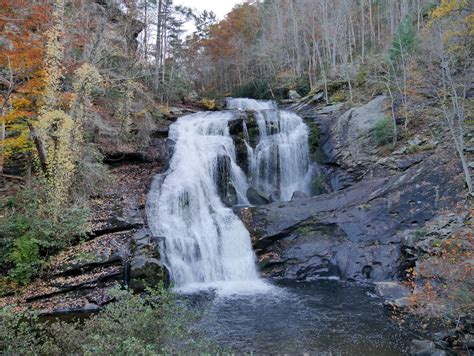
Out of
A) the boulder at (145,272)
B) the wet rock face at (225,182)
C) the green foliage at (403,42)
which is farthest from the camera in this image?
the green foliage at (403,42)

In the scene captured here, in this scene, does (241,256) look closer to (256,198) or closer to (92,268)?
(256,198)

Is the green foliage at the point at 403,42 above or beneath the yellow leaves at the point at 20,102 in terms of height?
above

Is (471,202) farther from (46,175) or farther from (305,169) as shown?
(46,175)

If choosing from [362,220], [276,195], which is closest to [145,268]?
[362,220]

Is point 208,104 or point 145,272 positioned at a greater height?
point 208,104

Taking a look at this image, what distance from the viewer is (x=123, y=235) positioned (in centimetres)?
1238

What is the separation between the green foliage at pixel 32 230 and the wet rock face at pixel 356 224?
6.61 meters

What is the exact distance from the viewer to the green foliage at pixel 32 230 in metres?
10.6

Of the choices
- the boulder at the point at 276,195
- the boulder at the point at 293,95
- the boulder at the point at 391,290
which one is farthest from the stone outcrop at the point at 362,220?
the boulder at the point at 293,95

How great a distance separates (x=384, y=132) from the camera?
16.2 m

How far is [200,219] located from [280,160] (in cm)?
639

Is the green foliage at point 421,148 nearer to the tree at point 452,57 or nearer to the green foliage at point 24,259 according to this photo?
the tree at point 452,57

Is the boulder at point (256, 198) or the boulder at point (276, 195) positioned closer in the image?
the boulder at point (256, 198)

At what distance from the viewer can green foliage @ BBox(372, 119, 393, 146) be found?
53.1ft
